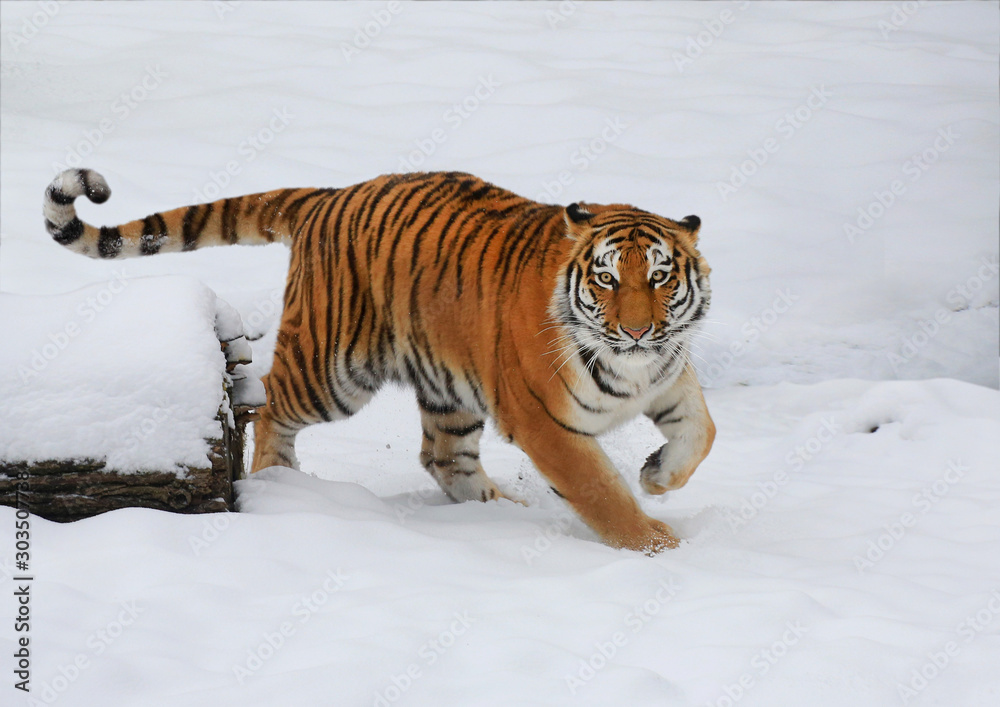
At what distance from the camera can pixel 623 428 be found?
16.4 feet

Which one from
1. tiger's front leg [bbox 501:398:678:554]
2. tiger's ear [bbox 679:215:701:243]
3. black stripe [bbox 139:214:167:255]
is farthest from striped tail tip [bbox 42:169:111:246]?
Answer: tiger's ear [bbox 679:215:701:243]

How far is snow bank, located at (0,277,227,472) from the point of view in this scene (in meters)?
2.56

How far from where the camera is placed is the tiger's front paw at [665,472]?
10.4ft

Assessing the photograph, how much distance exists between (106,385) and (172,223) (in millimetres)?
1049

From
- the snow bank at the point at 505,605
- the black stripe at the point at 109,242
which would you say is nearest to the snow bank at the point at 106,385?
the snow bank at the point at 505,605

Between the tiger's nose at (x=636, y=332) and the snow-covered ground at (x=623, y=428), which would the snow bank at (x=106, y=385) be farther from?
the tiger's nose at (x=636, y=332)

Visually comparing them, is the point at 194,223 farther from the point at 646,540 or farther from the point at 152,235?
the point at 646,540

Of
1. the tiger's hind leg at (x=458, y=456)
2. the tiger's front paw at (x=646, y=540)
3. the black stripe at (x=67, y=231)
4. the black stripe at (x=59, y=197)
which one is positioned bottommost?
the tiger's hind leg at (x=458, y=456)

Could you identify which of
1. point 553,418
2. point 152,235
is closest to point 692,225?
point 553,418

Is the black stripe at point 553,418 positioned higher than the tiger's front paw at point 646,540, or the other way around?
the black stripe at point 553,418

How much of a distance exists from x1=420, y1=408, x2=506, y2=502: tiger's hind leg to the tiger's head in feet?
3.32

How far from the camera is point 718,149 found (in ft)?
24.0

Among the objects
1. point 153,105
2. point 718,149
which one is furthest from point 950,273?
point 153,105

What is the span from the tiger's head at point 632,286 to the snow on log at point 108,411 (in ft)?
3.78
